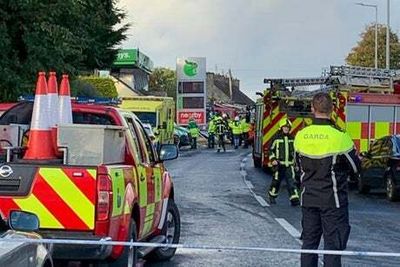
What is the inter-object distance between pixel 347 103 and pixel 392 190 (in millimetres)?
5227

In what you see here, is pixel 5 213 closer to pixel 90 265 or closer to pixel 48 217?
pixel 48 217

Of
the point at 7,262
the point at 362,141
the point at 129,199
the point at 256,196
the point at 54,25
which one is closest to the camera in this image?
the point at 7,262

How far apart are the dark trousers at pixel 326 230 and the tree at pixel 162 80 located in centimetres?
10081

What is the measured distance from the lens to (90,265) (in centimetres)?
718

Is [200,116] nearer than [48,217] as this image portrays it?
No

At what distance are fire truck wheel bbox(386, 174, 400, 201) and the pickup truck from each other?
991cm

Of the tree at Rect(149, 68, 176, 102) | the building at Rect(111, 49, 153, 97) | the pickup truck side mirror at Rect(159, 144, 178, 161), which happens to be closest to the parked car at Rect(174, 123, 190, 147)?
the building at Rect(111, 49, 153, 97)

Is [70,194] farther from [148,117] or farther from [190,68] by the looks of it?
[190,68]

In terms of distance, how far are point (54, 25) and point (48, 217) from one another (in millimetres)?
10249

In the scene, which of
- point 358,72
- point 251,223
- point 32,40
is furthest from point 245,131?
point 251,223

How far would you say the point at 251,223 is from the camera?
13.4 m

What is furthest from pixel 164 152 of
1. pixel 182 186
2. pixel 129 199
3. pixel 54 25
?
pixel 182 186

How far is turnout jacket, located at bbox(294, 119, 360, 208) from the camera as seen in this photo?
718 cm

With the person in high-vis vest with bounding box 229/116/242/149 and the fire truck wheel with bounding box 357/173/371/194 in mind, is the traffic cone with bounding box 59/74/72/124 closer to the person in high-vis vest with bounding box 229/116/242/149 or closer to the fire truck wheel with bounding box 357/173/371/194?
the fire truck wheel with bounding box 357/173/371/194
